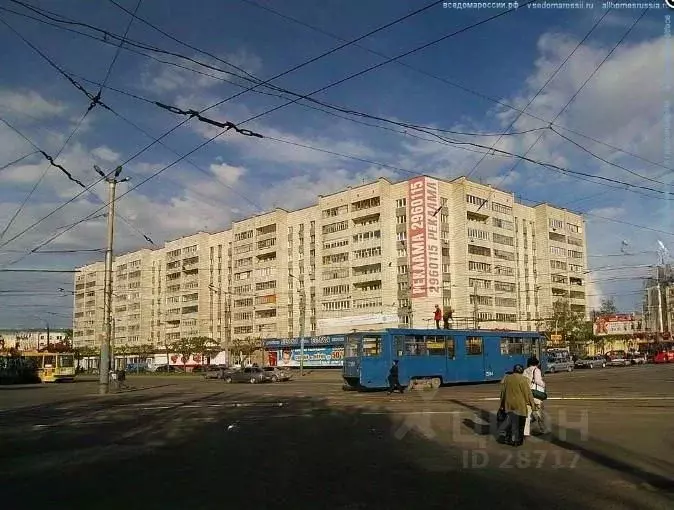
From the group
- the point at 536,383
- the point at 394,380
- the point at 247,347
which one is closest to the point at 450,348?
the point at 394,380

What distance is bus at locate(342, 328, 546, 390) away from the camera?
1178 inches

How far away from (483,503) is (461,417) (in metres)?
9.37

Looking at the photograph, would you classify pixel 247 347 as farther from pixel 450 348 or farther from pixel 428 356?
pixel 428 356

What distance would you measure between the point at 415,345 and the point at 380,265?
53.8m

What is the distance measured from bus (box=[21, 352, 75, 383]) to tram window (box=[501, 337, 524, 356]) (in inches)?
1521

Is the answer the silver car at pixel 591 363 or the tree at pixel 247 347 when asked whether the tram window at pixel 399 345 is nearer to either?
the silver car at pixel 591 363

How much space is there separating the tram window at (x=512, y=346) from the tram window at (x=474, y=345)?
210cm

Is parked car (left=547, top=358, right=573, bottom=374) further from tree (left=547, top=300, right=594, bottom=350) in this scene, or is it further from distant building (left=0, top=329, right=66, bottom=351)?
distant building (left=0, top=329, right=66, bottom=351)

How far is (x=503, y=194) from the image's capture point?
93.7 m

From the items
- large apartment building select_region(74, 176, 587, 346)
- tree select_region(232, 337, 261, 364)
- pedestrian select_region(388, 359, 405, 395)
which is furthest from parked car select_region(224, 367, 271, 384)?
tree select_region(232, 337, 261, 364)

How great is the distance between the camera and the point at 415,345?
31031 mm

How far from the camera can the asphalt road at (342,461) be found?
306 inches

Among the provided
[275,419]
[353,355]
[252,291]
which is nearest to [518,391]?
[275,419]

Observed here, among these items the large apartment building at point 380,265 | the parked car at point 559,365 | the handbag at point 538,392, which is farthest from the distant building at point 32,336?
the handbag at point 538,392
